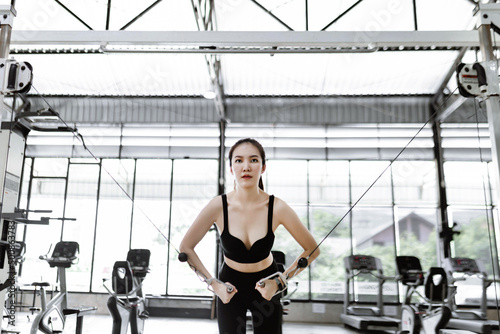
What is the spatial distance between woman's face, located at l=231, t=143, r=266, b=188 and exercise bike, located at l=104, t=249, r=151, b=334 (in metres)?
3.03

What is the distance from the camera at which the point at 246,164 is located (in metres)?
1.78

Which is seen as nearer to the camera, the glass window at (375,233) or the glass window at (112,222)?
the glass window at (112,222)

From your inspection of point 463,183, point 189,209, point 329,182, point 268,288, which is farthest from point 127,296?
point 463,183

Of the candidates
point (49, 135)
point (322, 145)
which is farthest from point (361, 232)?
point (49, 135)

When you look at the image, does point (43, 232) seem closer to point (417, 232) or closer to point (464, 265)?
point (417, 232)

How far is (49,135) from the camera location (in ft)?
31.4

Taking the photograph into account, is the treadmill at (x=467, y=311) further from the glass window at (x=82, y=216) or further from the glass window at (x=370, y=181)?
the glass window at (x=82, y=216)

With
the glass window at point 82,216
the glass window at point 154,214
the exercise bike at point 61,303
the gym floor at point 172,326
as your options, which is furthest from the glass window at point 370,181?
the exercise bike at point 61,303

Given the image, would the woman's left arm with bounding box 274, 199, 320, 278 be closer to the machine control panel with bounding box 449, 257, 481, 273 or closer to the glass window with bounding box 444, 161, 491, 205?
the machine control panel with bounding box 449, 257, 481, 273

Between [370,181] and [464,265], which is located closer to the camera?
[464,265]

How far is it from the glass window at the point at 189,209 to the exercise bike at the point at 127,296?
3170mm

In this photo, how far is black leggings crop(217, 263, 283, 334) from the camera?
5.51 ft

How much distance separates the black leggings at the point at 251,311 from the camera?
66.1 inches

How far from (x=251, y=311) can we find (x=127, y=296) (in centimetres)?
305
